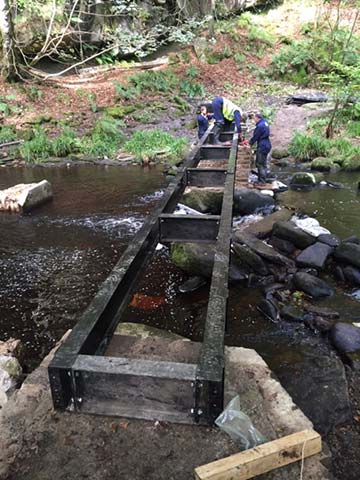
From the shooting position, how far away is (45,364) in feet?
8.86

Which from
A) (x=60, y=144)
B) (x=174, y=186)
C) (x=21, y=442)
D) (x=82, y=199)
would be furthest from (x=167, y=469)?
(x=60, y=144)

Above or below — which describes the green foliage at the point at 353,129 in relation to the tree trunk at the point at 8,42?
below

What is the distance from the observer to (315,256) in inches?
248

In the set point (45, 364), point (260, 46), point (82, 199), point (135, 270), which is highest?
point (260, 46)

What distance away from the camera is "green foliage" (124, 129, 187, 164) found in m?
13.4

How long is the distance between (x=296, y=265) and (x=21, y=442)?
519 centimetres

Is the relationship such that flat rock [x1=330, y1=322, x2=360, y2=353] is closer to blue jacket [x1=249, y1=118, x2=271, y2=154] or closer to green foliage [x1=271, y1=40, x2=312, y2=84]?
blue jacket [x1=249, y1=118, x2=271, y2=154]

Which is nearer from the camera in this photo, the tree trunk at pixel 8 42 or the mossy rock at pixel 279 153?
the mossy rock at pixel 279 153

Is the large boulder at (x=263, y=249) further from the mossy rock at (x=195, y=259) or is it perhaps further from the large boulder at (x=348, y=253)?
the mossy rock at (x=195, y=259)

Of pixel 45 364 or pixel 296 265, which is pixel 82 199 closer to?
pixel 296 265

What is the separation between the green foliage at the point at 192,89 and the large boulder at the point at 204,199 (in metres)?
13.4

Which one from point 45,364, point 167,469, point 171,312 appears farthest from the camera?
point 171,312

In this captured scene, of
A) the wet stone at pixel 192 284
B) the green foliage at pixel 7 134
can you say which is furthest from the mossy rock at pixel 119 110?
the wet stone at pixel 192 284

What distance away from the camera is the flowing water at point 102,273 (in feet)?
15.9
